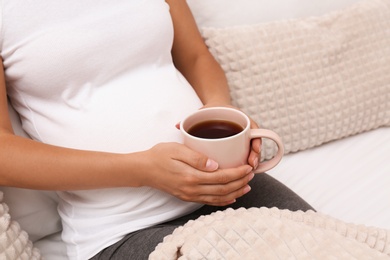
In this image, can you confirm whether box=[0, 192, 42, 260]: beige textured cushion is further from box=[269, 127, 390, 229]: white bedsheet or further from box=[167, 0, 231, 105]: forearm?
box=[269, 127, 390, 229]: white bedsheet

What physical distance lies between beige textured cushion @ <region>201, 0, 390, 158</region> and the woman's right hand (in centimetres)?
39

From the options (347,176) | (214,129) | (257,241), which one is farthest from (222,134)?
(347,176)

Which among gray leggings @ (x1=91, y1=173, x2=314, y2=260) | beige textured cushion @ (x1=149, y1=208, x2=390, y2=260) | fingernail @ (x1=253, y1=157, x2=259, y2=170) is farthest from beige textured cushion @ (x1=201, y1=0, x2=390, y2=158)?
beige textured cushion @ (x1=149, y1=208, x2=390, y2=260)

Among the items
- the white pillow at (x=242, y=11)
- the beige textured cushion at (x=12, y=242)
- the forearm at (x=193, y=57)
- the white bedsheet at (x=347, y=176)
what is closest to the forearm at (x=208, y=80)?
the forearm at (x=193, y=57)

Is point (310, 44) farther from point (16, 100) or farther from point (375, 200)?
point (16, 100)

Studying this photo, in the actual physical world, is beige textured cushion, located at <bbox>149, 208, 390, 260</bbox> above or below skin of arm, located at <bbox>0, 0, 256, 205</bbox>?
below

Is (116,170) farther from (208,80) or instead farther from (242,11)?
(242,11)

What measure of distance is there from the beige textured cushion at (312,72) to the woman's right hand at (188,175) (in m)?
0.39

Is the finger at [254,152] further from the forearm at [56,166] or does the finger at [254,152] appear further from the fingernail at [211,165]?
the forearm at [56,166]

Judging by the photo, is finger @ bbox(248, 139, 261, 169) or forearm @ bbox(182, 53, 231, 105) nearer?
finger @ bbox(248, 139, 261, 169)

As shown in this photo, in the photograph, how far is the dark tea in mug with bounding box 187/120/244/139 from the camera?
2.66ft

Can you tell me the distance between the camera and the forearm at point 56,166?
805 mm

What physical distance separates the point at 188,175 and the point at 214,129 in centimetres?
9

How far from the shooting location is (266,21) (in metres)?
1.26
